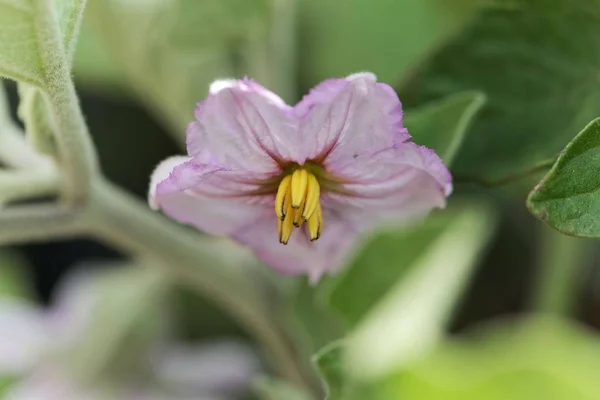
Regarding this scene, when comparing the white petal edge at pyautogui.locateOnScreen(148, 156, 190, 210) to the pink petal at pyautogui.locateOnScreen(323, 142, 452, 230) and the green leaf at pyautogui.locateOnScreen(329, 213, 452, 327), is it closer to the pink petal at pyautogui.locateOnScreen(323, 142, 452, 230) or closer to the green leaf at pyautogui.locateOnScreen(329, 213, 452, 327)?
the pink petal at pyautogui.locateOnScreen(323, 142, 452, 230)

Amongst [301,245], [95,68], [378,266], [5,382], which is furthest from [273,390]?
[95,68]

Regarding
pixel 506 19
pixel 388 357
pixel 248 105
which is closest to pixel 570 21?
pixel 506 19

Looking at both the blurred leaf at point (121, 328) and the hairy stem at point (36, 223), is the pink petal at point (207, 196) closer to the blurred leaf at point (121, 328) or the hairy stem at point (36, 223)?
the hairy stem at point (36, 223)

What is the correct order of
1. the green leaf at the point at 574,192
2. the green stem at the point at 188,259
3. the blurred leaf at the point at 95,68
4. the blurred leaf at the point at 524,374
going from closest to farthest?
the green leaf at the point at 574,192, the green stem at the point at 188,259, the blurred leaf at the point at 524,374, the blurred leaf at the point at 95,68

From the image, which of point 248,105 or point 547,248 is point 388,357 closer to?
point 547,248

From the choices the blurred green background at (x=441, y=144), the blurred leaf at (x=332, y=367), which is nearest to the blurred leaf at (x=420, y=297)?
the blurred green background at (x=441, y=144)

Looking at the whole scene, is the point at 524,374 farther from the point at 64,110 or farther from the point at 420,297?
the point at 64,110

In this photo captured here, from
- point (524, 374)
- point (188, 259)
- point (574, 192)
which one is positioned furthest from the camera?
point (524, 374)
